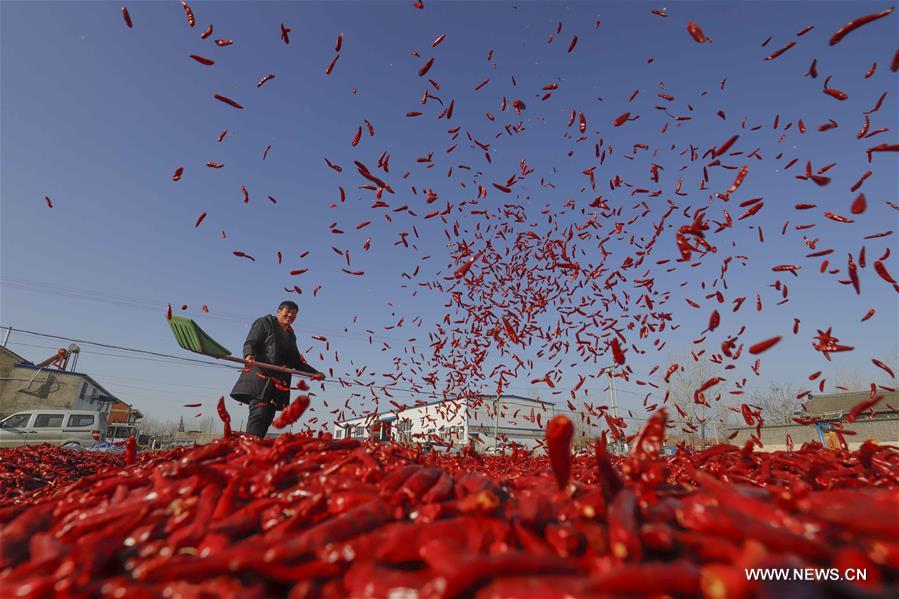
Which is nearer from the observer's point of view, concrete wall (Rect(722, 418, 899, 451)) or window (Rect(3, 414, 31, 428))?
window (Rect(3, 414, 31, 428))

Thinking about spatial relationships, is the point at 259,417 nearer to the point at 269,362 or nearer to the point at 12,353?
the point at 269,362

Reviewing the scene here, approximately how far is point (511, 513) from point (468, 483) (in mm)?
410

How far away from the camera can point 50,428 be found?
62.9 ft

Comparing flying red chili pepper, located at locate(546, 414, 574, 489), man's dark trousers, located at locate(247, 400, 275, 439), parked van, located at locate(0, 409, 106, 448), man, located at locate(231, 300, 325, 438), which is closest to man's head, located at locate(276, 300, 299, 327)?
man, located at locate(231, 300, 325, 438)

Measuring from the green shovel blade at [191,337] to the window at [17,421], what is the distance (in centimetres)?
1924

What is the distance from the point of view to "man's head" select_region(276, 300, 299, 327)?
7648mm

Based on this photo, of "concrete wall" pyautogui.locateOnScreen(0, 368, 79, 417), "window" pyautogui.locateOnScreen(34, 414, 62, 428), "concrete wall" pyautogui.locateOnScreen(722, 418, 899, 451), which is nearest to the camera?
"window" pyautogui.locateOnScreen(34, 414, 62, 428)

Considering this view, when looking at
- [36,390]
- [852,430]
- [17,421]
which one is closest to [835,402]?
[852,430]

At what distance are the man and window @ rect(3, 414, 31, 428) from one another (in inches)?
818

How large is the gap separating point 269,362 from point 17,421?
21.3 m

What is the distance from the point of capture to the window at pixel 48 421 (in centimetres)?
1903

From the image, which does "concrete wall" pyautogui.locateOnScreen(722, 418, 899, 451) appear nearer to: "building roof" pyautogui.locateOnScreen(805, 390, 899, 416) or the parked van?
"building roof" pyautogui.locateOnScreen(805, 390, 899, 416)

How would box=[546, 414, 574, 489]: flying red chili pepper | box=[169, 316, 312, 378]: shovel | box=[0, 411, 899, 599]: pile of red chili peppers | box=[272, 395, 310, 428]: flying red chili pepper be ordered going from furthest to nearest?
box=[169, 316, 312, 378]: shovel < box=[272, 395, 310, 428]: flying red chili pepper < box=[546, 414, 574, 489]: flying red chili pepper < box=[0, 411, 899, 599]: pile of red chili peppers

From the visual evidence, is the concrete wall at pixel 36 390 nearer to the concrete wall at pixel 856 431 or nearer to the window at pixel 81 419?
the window at pixel 81 419
